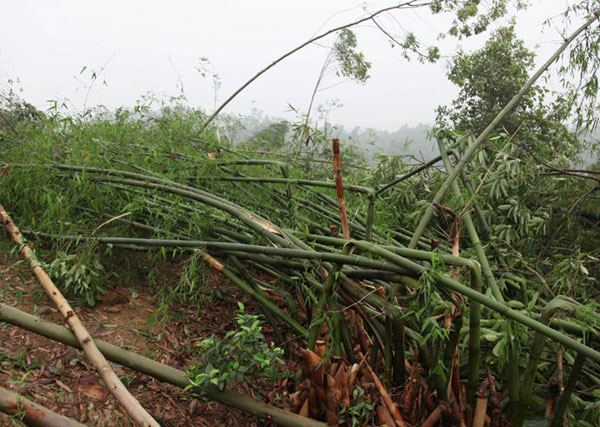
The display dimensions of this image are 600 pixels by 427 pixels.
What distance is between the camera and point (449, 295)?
4.26ft

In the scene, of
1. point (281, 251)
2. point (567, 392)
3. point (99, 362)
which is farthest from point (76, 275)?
point (567, 392)

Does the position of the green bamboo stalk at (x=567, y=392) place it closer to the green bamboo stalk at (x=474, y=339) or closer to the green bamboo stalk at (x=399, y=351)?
the green bamboo stalk at (x=474, y=339)

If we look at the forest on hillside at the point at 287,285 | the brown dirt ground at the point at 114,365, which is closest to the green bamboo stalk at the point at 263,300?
the forest on hillside at the point at 287,285

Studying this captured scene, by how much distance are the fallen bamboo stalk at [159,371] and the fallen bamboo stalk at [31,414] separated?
0.90ft

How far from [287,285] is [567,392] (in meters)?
1.58

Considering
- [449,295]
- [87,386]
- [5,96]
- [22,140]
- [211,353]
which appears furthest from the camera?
[5,96]

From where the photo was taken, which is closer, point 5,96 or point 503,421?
point 503,421

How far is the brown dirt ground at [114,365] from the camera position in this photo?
1538 millimetres

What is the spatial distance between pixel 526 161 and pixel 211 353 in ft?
6.88

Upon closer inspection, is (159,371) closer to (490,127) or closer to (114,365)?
(114,365)

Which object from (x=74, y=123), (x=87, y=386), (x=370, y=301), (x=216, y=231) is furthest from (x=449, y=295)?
(x=74, y=123)

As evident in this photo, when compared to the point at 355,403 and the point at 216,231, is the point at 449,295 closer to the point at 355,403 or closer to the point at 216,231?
the point at 355,403

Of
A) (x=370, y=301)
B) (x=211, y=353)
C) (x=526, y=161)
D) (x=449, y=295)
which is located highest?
(x=526, y=161)

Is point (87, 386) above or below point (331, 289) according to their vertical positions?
below
